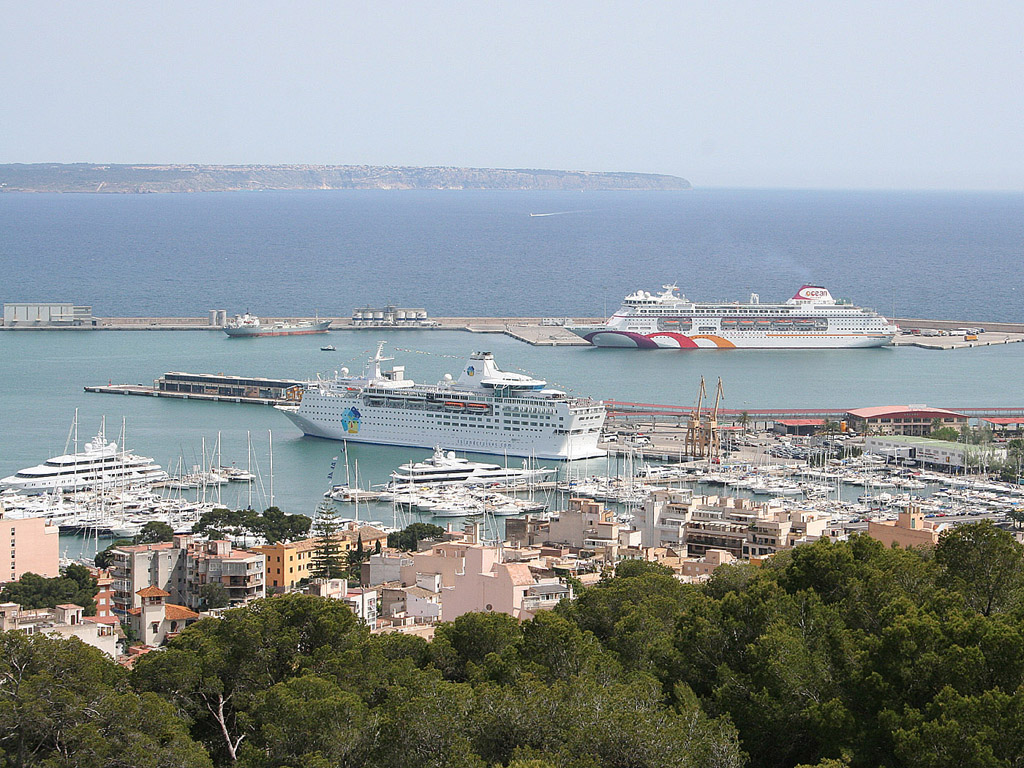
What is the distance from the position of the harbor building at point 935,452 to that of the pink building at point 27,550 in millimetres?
16924

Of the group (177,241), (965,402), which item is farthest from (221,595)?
(177,241)

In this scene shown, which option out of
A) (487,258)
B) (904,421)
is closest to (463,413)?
(904,421)

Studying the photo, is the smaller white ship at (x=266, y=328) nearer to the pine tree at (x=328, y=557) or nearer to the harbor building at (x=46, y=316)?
the harbor building at (x=46, y=316)

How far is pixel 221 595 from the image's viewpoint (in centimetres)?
1838

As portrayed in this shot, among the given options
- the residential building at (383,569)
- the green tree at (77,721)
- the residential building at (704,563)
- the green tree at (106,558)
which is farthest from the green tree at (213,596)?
the green tree at (77,721)

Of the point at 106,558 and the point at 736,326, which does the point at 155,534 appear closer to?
the point at 106,558

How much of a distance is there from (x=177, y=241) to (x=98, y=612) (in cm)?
8316

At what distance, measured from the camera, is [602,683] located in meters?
11.2

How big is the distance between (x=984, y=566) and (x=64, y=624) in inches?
305

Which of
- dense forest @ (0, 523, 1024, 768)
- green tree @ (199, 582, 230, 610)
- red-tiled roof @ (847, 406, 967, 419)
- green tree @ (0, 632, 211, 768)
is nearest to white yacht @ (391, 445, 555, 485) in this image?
red-tiled roof @ (847, 406, 967, 419)

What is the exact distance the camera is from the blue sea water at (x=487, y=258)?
65.6 meters

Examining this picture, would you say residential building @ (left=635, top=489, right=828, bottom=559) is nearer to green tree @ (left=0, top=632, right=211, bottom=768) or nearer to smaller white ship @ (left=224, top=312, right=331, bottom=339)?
green tree @ (left=0, top=632, right=211, bottom=768)

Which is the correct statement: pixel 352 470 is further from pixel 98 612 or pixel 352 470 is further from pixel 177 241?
pixel 177 241

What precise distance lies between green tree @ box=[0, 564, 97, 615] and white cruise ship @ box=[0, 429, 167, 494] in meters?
9.77
